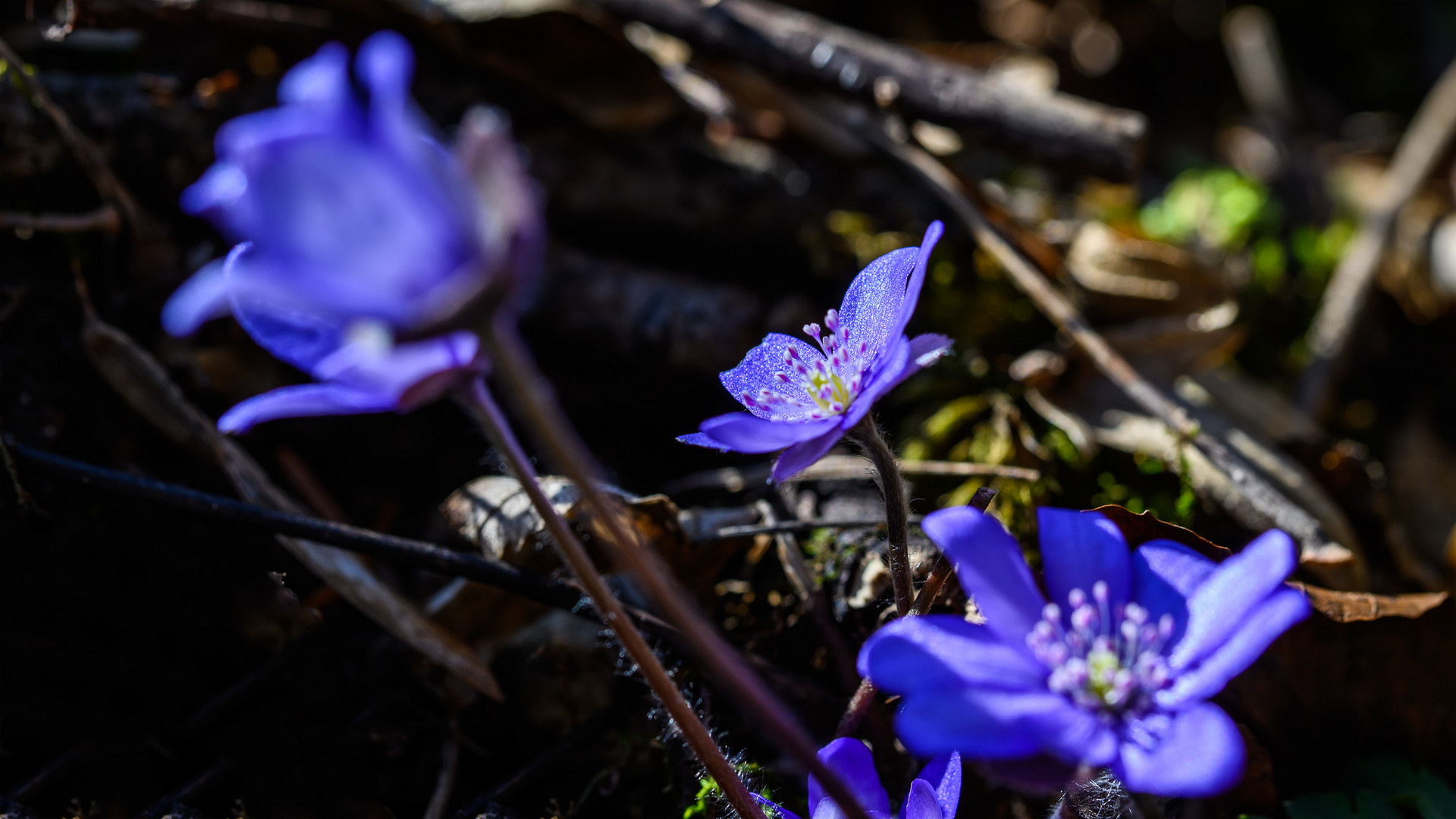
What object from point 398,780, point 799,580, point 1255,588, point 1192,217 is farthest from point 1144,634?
point 1192,217

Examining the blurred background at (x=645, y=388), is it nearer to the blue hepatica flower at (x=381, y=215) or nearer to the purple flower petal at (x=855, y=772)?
the purple flower petal at (x=855, y=772)

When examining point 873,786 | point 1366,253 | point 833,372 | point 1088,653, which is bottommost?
point 873,786

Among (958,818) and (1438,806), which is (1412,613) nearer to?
(1438,806)

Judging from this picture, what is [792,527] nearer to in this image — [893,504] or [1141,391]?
[893,504]

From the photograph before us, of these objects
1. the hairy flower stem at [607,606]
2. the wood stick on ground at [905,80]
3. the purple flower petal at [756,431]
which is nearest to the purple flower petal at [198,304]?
the hairy flower stem at [607,606]

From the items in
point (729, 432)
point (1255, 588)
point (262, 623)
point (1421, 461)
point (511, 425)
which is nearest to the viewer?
point (1255, 588)

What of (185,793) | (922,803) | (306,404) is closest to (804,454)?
(922,803)
